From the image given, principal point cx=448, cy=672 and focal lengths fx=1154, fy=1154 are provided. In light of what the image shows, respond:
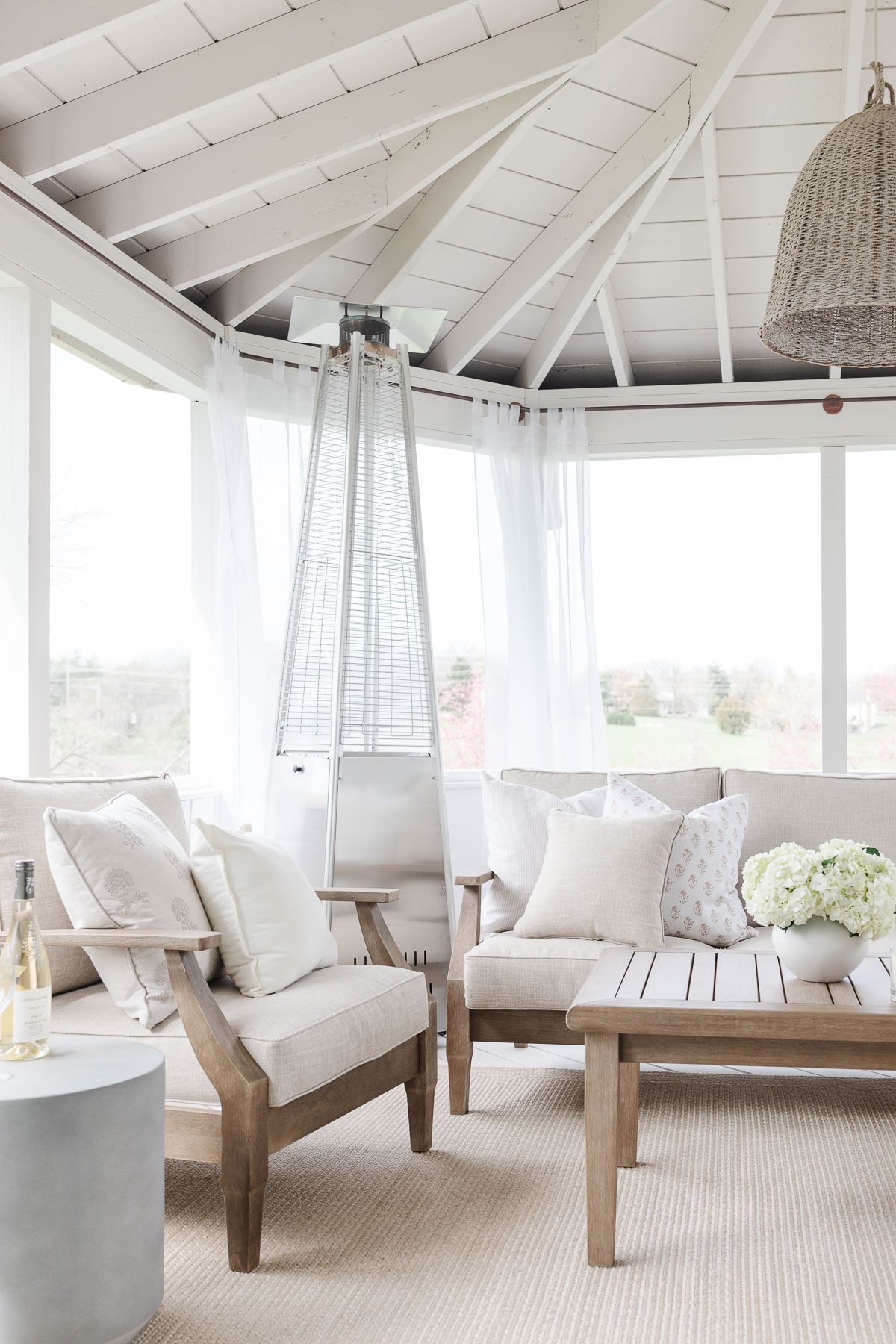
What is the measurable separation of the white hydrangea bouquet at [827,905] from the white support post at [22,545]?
200cm

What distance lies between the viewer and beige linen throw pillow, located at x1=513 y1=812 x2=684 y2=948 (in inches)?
125

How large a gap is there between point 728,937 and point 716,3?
2677 millimetres

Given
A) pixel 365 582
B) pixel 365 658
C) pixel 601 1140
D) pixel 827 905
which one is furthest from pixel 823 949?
pixel 365 582

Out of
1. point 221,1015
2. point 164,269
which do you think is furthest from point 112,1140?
point 164,269

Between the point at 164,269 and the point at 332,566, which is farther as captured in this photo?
the point at 332,566

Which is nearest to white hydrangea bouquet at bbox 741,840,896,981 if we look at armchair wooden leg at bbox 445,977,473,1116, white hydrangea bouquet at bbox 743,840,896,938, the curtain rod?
white hydrangea bouquet at bbox 743,840,896,938

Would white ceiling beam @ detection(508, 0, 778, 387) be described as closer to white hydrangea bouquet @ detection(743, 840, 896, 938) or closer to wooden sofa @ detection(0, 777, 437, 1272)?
white hydrangea bouquet @ detection(743, 840, 896, 938)

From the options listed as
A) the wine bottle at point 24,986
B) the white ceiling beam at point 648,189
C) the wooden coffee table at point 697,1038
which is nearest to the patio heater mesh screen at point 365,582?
the white ceiling beam at point 648,189

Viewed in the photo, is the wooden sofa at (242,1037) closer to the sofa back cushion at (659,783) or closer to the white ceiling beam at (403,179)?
the sofa back cushion at (659,783)

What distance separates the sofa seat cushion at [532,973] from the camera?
120 inches

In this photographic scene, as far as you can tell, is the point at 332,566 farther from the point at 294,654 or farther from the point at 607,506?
the point at 607,506

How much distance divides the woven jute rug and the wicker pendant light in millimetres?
1987

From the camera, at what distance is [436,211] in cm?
397

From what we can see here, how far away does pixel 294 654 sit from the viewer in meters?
4.21
